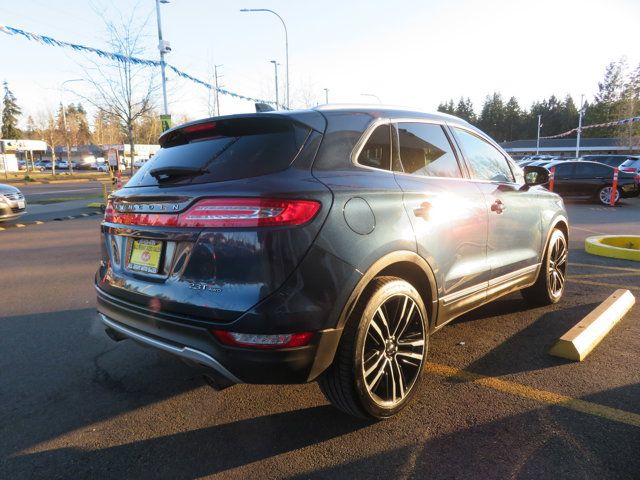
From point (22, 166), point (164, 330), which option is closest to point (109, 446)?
point (164, 330)

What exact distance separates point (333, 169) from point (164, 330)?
48.4 inches

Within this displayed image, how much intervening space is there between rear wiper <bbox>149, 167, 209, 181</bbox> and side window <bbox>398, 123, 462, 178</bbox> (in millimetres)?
1282

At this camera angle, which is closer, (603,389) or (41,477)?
(41,477)

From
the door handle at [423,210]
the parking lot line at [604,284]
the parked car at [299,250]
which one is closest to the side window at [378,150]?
the parked car at [299,250]

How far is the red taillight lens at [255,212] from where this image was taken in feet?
7.16

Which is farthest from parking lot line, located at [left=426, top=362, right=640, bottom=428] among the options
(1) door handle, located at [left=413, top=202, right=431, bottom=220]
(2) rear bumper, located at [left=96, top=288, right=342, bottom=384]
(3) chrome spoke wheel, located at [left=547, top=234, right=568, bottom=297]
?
(3) chrome spoke wheel, located at [left=547, top=234, right=568, bottom=297]

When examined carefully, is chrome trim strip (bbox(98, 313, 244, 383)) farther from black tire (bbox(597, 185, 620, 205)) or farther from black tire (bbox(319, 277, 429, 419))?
black tire (bbox(597, 185, 620, 205))

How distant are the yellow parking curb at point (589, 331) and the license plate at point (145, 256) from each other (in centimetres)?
294

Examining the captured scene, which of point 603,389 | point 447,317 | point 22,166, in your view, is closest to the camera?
point 603,389

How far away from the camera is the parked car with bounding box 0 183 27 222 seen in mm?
10977

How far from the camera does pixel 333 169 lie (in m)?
2.48

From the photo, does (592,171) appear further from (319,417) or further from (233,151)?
(233,151)

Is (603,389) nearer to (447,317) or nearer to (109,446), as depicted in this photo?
(447,317)

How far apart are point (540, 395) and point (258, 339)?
1.92m
